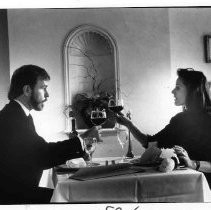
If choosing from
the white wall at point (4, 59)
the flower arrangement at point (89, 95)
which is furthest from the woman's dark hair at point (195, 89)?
the white wall at point (4, 59)

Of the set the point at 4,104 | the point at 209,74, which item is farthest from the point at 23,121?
the point at 209,74

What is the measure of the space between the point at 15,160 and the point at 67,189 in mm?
308

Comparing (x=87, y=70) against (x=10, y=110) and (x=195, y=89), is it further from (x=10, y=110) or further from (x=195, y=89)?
(x=195, y=89)

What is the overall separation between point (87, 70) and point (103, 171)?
464mm

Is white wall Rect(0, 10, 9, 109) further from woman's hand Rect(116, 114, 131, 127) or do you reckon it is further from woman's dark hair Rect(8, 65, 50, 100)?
woman's hand Rect(116, 114, 131, 127)

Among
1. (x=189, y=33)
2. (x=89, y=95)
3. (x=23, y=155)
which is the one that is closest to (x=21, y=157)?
(x=23, y=155)

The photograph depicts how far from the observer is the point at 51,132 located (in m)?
1.27

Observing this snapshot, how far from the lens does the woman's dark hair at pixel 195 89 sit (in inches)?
50.2

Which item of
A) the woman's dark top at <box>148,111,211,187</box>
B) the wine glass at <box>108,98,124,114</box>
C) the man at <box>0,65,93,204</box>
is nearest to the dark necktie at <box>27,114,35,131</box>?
the man at <box>0,65,93,204</box>

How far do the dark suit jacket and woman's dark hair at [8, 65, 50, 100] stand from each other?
52mm

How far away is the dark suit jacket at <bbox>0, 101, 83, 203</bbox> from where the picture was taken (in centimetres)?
119

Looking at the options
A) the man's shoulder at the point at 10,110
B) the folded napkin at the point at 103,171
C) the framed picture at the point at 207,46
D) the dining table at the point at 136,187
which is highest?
the framed picture at the point at 207,46

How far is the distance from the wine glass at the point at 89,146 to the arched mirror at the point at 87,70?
85mm

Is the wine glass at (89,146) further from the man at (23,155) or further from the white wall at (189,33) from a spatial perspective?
the white wall at (189,33)
